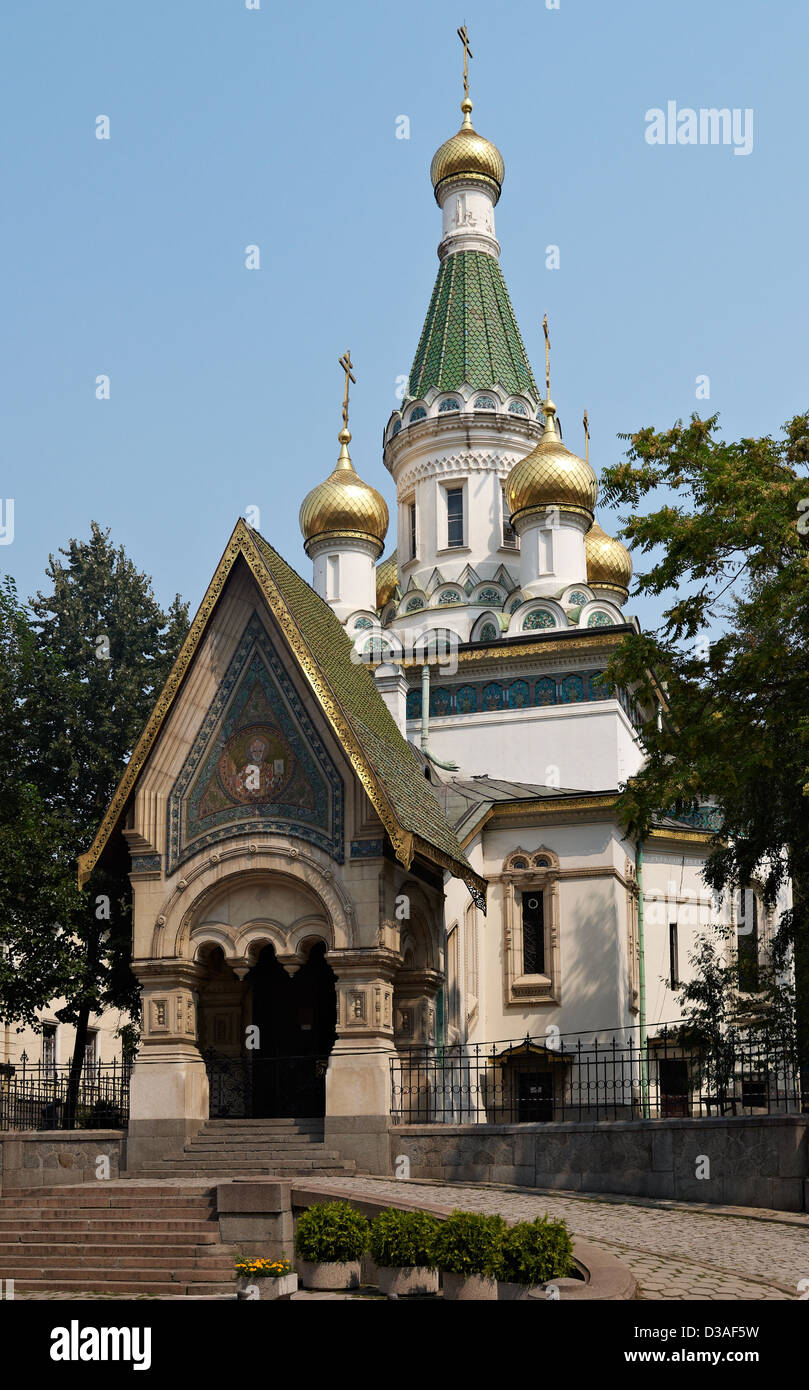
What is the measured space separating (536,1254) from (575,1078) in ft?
38.7

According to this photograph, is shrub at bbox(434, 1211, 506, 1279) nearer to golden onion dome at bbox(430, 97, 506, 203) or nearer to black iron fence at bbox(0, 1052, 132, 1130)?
black iron fence at bbox(0, 1052, 132, 1130)

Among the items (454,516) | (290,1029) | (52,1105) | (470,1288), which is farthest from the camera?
(454,516)

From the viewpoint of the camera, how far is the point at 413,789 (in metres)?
19.7

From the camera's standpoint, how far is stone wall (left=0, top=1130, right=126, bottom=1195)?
16.8 m

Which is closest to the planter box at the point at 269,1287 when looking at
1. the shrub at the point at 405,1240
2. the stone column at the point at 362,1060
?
the shrub at the point at 405,1240

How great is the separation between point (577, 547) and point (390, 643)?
395 centimetres

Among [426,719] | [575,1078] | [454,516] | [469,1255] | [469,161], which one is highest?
[469,161]

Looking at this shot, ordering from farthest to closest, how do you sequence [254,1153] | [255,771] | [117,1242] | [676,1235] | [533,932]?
1. [533,932]
2. [255,771]
3. [254,1153]
4. [117,1242]
5. [676,1235]

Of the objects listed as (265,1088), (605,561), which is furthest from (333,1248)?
(605,561)

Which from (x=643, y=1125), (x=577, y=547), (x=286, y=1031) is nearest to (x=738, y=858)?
(x=643, y=1125)

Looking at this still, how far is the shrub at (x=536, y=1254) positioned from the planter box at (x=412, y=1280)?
1.21 meters

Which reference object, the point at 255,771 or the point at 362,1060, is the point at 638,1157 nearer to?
the point at 362,1060

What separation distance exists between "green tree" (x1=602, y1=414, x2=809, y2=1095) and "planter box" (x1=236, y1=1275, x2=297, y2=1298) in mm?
6261

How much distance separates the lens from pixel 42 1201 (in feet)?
46.1
